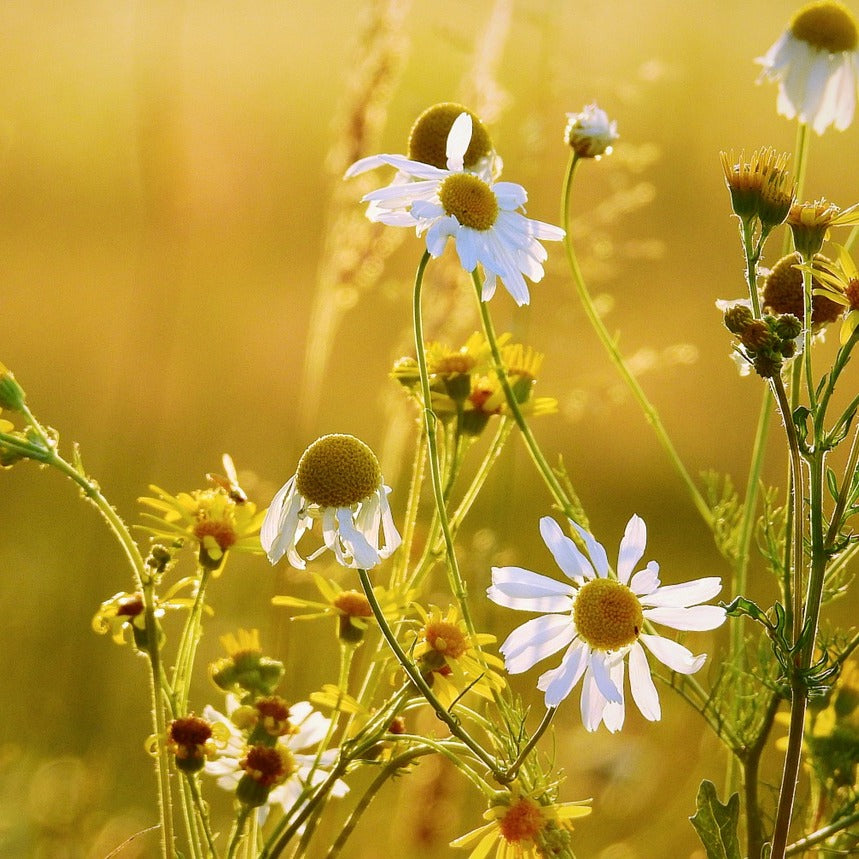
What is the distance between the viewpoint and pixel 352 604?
0.88 metres

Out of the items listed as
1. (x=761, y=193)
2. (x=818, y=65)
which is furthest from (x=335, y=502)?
(x=818, y=65)

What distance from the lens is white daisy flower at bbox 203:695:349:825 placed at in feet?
2.59

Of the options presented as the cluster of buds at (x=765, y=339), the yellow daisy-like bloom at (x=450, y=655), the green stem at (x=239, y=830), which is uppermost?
the cluster of buds at (x=765, y=339)

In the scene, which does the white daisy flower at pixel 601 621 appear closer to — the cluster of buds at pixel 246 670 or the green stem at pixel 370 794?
the green stem at pixel 370 794

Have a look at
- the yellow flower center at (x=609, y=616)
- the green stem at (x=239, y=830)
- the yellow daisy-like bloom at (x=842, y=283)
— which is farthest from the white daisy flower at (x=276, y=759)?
the yellow daisy-like bloom at (x=842, y=283)

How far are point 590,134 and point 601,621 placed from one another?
0.54 m

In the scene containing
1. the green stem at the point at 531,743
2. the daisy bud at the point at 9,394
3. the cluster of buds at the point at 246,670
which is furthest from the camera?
the cluster of buds at the point at 246,670

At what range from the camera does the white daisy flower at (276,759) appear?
790mm

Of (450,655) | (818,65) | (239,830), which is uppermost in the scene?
(818,65)

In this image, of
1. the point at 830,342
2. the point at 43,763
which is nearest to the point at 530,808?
the point at 43,763

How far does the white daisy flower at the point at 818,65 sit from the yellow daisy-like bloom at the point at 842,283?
278mm

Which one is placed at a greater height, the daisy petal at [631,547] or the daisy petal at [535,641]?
the daisy petal at [631,547]

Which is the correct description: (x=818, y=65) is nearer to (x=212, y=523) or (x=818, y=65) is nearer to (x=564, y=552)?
(x=564, y=552)

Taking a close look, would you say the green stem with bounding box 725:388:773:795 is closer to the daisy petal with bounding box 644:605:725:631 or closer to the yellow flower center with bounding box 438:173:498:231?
the daisy petal with bounding box 644:605:725:631
